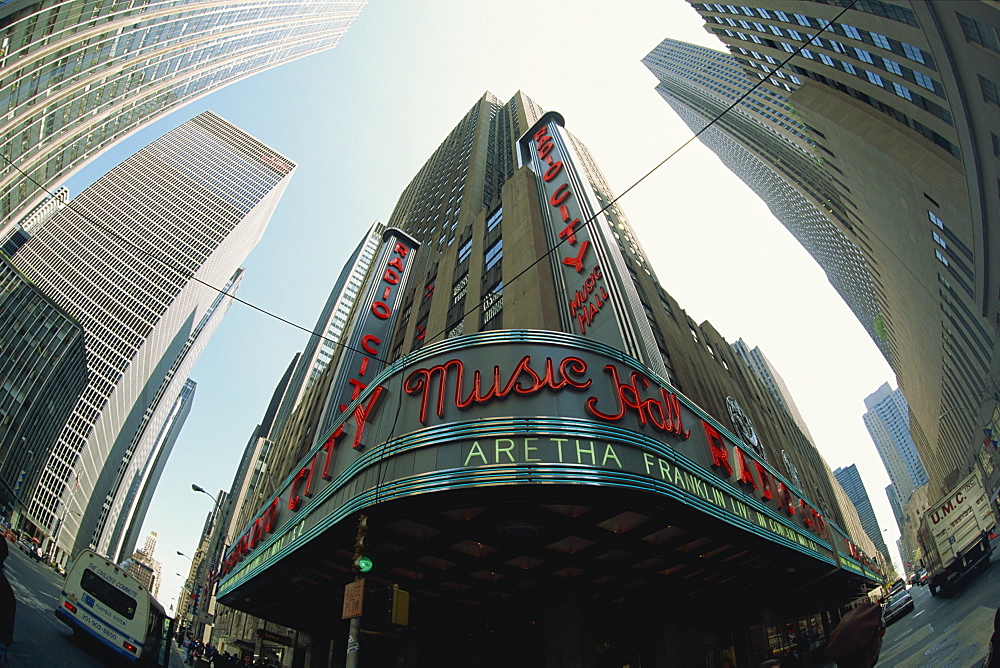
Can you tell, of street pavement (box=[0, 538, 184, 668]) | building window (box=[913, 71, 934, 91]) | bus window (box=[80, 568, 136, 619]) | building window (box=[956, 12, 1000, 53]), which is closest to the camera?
street pavement (box=[0, 538, 184, 668])

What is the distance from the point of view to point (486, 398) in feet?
42.0

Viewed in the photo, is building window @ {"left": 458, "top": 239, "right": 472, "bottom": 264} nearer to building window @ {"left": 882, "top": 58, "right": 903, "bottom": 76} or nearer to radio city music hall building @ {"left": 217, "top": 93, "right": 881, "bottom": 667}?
radio city music hall building @ {"left": 217, "top": 93, "right": 881, "bottom": 667}

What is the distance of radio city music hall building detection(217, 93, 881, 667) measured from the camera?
39.1 ft

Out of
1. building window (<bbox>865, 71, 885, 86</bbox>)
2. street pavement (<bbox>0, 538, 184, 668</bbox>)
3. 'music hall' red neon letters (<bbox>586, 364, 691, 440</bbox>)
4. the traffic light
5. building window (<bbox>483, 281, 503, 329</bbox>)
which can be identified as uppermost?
building window (<bbox>865, 71, 885, 86</bbox>)

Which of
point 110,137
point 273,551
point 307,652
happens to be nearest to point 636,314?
point 273,551

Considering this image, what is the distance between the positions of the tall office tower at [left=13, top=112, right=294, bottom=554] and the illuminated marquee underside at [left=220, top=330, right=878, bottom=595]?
14191 centimetres

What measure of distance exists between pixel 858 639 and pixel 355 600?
334 inches

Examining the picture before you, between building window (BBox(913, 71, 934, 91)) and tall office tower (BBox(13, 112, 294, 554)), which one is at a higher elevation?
tall office tower (BBox(13, 112, 294, 554))

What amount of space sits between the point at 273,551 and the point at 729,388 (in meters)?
36.0

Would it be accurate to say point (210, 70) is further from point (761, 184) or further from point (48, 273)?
point (761, 184)

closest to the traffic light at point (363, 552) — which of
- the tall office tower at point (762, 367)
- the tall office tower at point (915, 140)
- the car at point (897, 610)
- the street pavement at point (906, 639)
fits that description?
the street pavement at point (906, 639)

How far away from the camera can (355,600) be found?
9.57 metres

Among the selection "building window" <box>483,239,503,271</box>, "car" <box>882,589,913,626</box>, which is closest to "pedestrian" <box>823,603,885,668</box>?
"building window" <box>483,239,503,271</box>

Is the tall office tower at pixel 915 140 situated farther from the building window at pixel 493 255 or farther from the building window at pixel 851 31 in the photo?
the building window at pixel 493 255
